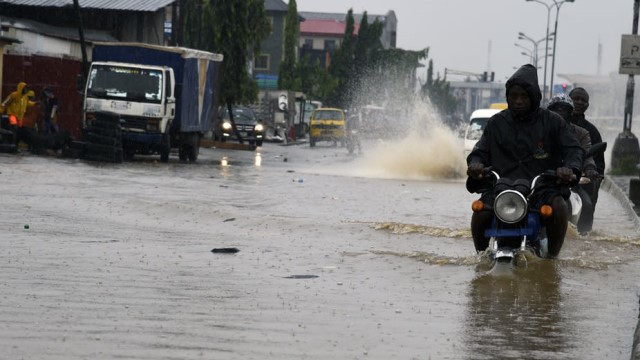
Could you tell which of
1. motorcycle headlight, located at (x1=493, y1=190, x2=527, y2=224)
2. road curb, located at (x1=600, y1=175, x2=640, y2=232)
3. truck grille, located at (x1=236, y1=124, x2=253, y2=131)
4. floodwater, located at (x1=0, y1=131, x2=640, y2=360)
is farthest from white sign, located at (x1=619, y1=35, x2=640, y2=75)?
truck grille, located at (x1=236, y1=124, x2=253, y2=131)

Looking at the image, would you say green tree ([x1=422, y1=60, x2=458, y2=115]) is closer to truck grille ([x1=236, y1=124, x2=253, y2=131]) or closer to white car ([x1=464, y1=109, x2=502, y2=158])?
truck grille ([x1=236, y1=124, x2=253, y2=131])

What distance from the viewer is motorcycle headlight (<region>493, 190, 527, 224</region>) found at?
9.97 m

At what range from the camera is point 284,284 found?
10711 millimetres

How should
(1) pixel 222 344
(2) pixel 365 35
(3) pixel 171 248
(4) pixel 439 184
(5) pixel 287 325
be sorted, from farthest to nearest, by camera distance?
(2) pixel 365 35 < (4) pixel 439 184 < (3) pixel 171 248 < (5) pixel 287 325 < (1) pixel 222 344

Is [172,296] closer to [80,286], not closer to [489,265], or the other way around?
[80,286]

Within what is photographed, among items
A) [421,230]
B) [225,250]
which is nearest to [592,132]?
[421,230]

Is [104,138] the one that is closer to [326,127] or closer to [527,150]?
[527,150]

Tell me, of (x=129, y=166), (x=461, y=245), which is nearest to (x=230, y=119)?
(x=129, y=166)

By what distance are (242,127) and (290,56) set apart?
124ft

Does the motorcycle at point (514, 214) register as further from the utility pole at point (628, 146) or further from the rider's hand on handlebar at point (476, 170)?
the utility pole at point (628, 146)

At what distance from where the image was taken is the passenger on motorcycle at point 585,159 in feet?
37.1

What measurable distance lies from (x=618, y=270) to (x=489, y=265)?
4.79ft

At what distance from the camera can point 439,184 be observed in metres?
29.7

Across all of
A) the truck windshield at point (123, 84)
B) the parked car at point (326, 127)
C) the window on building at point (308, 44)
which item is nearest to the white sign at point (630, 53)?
the truck windshield at point (123, 84)
